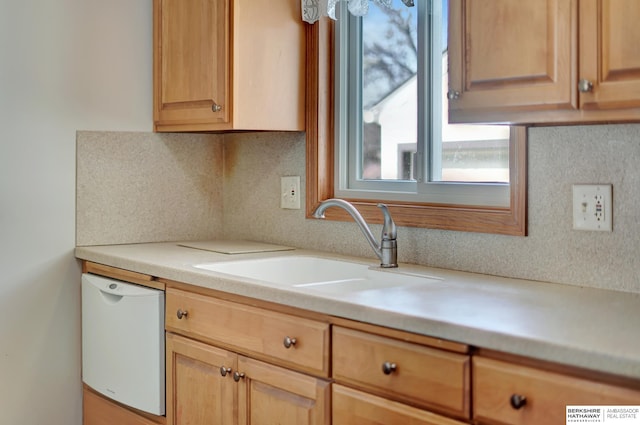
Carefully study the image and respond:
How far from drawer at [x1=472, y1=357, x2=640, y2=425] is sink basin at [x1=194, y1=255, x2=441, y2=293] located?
28.2 inches

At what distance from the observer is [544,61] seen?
170 centimetres

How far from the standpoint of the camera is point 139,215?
303 centimetres

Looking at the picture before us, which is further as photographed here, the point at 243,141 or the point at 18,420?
the point at 243,141

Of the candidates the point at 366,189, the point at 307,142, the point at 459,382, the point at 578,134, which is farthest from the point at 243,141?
the point at 459,382

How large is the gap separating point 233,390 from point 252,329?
0.69ft

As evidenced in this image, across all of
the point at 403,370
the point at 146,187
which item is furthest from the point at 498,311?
the point at 146,187

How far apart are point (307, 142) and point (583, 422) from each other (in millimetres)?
1660

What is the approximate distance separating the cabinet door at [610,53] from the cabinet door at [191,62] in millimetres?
1311

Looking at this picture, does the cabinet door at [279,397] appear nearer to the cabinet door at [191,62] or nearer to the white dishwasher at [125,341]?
the white dishwasher at [125,341]

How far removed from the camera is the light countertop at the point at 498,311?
1376mm

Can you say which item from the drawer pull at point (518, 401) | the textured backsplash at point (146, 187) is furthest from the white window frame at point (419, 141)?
the drawer pull at point (518, 401)

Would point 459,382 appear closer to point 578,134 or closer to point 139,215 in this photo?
point 578,134

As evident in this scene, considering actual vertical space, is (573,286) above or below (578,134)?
below

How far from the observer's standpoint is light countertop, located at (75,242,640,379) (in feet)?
4.51
